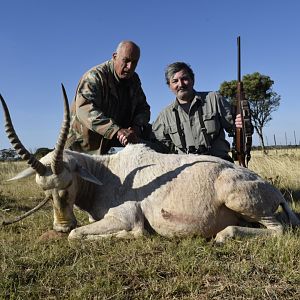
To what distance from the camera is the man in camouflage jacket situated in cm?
609

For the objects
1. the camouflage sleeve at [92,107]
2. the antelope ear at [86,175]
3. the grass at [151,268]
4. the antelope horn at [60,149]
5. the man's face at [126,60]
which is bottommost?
Result: the grass at [151,268]

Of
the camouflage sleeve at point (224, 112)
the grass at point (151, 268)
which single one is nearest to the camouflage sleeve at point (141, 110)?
the camouflage sleeve at point (224, 112)

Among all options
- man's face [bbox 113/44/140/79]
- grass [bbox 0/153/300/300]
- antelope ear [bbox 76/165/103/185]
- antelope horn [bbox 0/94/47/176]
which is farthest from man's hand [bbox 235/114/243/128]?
antelope horn [bbox 0/94/47/176]

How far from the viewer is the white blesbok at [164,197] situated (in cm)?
421

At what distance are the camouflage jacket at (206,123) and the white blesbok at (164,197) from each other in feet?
5.90

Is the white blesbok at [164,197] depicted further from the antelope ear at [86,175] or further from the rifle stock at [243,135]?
the rifle stock at [243,135]

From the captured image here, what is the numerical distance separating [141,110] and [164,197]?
2968mm

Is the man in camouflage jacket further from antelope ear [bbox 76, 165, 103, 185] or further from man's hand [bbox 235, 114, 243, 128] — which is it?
man's hand [bbox 235, 114, 243, 128]

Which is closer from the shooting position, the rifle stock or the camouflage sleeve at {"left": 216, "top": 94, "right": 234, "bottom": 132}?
the rifle stock

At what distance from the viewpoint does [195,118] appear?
6.50 metres

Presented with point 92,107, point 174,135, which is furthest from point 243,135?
point 92,107

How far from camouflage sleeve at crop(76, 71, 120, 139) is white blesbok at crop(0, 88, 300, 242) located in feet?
3.78

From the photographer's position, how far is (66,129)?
4.05 meters

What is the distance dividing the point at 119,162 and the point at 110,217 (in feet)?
2.38
